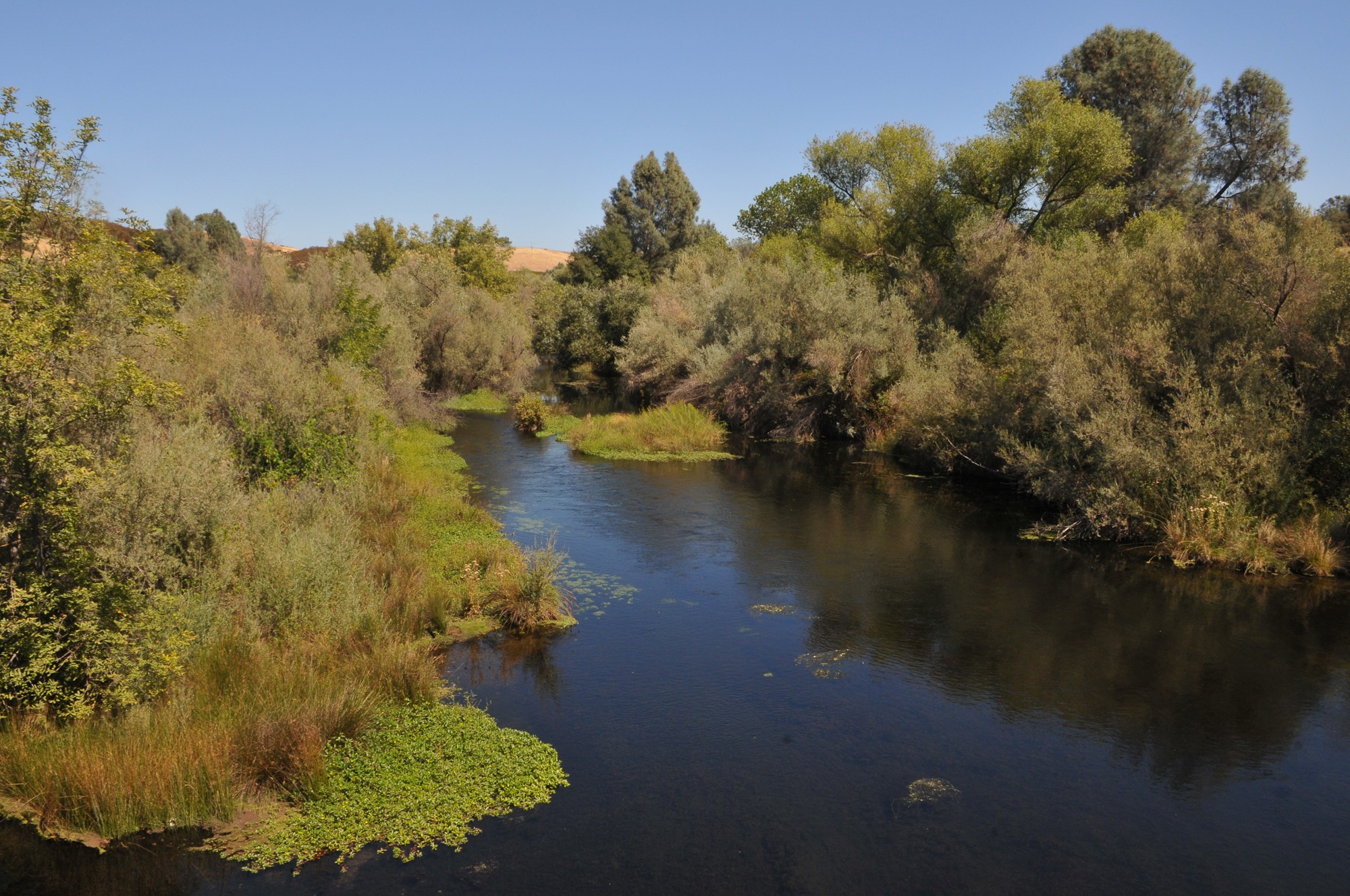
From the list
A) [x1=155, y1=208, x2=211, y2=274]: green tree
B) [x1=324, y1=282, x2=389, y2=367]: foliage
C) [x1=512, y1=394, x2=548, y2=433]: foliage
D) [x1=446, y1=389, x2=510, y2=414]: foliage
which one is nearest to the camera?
[x1=324, y1=282, x2=389, y2=367]: foliage

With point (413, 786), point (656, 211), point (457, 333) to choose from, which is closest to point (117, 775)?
point (413, 786)

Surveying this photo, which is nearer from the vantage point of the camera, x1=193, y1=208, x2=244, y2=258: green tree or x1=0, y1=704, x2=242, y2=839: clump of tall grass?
x1=0, y1=704, x2=242, y2=839: clump of tall grass

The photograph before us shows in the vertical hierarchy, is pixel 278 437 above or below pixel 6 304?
below

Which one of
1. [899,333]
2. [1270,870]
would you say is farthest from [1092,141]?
[1270,870]

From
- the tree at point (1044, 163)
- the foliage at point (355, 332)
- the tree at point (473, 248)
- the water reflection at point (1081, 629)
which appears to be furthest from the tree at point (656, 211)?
the water reflection at point (1081, 629)

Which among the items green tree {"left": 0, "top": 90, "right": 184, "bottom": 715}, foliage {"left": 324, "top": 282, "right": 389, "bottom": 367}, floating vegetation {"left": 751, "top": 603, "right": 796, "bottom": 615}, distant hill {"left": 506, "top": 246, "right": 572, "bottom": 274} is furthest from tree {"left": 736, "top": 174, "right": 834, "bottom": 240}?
distant hill {"left": 506, "top": 246, "right": 572, "bottom": 274}

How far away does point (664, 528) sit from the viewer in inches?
744

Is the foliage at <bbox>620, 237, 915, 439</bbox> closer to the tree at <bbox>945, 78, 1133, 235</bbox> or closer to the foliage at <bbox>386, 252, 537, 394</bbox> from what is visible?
the tree at <bbox>945, 78, 1133, 235</bbox>

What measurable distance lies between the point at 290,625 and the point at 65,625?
272 centimetres

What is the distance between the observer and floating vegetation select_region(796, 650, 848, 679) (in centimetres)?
1160

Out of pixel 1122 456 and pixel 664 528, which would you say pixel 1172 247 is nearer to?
pixel 1122 456

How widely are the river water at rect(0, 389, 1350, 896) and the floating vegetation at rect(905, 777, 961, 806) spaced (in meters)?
0.04

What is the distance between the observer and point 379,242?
6906 centimetres

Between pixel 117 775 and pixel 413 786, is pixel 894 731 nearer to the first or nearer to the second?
pixel 413 786
